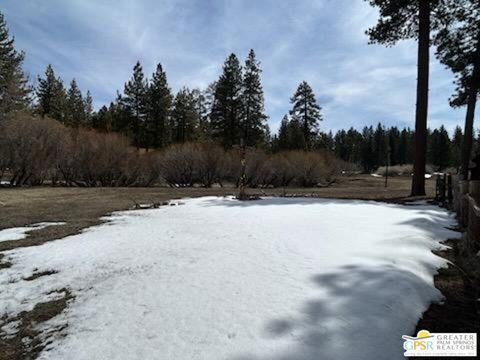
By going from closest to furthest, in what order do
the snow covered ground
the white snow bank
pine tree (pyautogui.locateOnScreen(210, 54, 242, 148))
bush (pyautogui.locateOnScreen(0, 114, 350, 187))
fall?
the snow covered ground, the white snow bank, bush (pyautogui.locateOnScreen(0, 114, 350, 187)), pine tree (pyautogui.locateOnScreen(210, 54, 242, 148))

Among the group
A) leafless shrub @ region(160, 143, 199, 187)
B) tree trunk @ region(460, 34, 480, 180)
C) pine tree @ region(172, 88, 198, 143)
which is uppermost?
pine tree @ region(172, 88, 198, 143)

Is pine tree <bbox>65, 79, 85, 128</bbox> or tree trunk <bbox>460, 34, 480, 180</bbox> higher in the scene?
pine tree <bbox>65, 79, 85, 128</bbox>

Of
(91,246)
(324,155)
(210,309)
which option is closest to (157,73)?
(324,155)

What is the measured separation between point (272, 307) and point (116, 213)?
7601mm

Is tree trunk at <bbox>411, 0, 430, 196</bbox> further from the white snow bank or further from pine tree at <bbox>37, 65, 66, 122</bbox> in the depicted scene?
pine tree at <bbox>37, 65, 66, 122</bbox>

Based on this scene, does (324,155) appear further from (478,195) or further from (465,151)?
(478,195)

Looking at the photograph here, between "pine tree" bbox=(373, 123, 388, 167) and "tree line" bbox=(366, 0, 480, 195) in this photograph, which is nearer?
"tree line" bbox=(366, 0, 480, 195)

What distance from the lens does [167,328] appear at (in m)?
3.23

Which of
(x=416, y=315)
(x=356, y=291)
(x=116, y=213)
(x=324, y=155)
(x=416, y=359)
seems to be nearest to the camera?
(x=416, y=359)

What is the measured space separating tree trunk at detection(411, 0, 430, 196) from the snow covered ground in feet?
25.4

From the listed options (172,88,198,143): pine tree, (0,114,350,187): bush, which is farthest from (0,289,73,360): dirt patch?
(172,88,198,143): pine tree

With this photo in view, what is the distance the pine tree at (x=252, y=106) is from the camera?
4534 centimetres

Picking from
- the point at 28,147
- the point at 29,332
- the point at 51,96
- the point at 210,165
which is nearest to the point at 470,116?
the point at 210,165

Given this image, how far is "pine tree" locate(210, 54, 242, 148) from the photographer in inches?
1778
